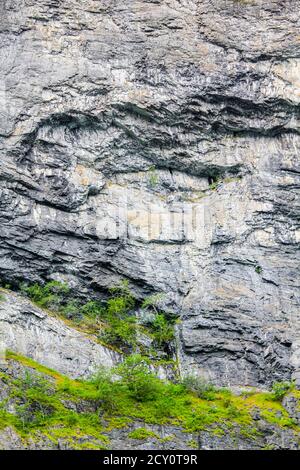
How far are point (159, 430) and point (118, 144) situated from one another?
16969 millimetres

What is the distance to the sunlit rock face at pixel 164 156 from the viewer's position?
129 ft

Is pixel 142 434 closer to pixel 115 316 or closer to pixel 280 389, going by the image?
pixel 280 389

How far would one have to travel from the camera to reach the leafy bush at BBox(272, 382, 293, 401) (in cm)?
3450

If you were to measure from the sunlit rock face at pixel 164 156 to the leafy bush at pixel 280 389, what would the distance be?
8.44 feet

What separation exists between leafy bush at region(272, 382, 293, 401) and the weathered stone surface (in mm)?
7143

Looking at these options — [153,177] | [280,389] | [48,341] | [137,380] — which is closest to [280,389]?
[280,389]

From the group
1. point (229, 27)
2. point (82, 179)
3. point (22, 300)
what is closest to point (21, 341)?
point (22, 300)

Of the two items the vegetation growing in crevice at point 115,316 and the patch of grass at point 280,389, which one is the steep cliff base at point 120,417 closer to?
the patch of grass at point 280,389

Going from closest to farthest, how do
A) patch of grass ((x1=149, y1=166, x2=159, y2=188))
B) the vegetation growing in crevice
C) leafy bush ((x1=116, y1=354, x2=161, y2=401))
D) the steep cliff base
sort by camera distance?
the steep cliff base < leafy bush ((x1=116, y1=354, x2=161, y2=401)) < the vegetation growing in crevice < patch of grass ((x1=149, y1=166, x2=159, y2=188))

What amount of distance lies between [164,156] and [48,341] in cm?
1279

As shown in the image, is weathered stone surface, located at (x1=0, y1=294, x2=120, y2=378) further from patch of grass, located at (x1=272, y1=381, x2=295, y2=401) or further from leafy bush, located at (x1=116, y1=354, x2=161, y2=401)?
patch of grass, located at (x1=272, y1=381, x2=295, y2=401)

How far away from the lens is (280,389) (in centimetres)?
3459

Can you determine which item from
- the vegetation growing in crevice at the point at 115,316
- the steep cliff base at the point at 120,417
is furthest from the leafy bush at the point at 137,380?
the vegetation growing in crevice at the point at 115,316

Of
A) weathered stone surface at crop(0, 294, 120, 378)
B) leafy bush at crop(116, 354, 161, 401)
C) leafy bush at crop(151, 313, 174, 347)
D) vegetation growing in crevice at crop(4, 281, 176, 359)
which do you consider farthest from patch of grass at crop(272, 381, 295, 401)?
weathered stone surface at crop(0, 294, 120, 378)
